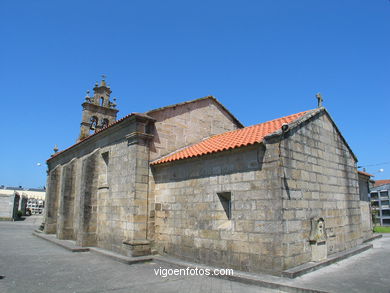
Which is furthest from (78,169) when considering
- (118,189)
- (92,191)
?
(118,189)

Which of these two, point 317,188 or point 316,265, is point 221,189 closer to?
point 317,188

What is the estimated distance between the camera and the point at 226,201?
8.63 metres

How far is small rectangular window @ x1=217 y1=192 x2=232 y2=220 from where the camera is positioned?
848cm

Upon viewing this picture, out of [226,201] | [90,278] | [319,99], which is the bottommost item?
[90,278]

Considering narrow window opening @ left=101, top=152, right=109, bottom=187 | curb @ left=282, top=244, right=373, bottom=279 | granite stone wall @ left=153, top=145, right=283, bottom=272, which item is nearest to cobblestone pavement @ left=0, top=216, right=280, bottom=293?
curb @ left=282, top=244, right=373, bottom=279

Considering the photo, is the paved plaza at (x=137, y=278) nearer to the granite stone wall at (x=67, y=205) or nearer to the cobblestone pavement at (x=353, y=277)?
the cobblestone pavement at (x=353, y=277)

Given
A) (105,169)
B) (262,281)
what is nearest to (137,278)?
(262,281)

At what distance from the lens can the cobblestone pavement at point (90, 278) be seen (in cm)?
654

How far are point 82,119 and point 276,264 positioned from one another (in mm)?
16218

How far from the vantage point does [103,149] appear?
509 inches

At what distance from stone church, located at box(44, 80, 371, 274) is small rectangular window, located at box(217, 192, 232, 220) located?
0.03 metres

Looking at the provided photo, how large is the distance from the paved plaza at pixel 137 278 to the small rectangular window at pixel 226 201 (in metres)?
1.92

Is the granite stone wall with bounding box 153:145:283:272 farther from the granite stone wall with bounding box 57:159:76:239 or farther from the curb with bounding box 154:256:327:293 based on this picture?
the granite stone wall with bounding box 57:159:76:239

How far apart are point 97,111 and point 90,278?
46.1 feet
